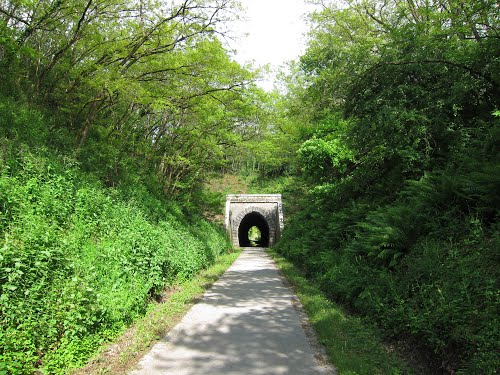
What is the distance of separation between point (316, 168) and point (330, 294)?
733 cm

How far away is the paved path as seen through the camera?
4.29 metres

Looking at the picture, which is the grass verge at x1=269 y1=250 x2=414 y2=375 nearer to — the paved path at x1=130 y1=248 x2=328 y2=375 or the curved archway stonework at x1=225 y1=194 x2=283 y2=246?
the paved path at x1=130 y1=248 x2=328 y2=375

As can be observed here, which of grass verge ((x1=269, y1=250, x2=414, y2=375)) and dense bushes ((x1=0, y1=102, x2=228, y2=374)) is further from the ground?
dense bushes ((x1=0, y1=102, x2=228, y2=374))

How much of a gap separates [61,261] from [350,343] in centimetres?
422

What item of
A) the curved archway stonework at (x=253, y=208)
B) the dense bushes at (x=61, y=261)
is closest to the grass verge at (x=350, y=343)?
the dense bushes at (x=61, y=261)

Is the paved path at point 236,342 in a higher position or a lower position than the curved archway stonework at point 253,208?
lower

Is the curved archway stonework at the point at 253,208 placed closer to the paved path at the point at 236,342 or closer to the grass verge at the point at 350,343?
the paved path at the point at 236,342

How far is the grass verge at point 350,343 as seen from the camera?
13.9 ft

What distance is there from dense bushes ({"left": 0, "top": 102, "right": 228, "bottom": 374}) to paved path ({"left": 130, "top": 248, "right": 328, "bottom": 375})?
856 mm

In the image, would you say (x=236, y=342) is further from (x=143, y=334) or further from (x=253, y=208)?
(x=253, y=208)

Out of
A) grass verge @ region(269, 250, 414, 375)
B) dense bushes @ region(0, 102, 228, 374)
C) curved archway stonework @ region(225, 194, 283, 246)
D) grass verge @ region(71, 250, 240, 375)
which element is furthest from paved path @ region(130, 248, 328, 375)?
curved archway stonework @ region(225, 194, 283, 246)

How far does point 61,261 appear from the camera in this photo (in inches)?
185

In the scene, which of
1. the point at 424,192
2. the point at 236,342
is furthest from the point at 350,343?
the point at 424,192

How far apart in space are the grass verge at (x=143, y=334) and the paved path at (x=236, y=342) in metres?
0.14
